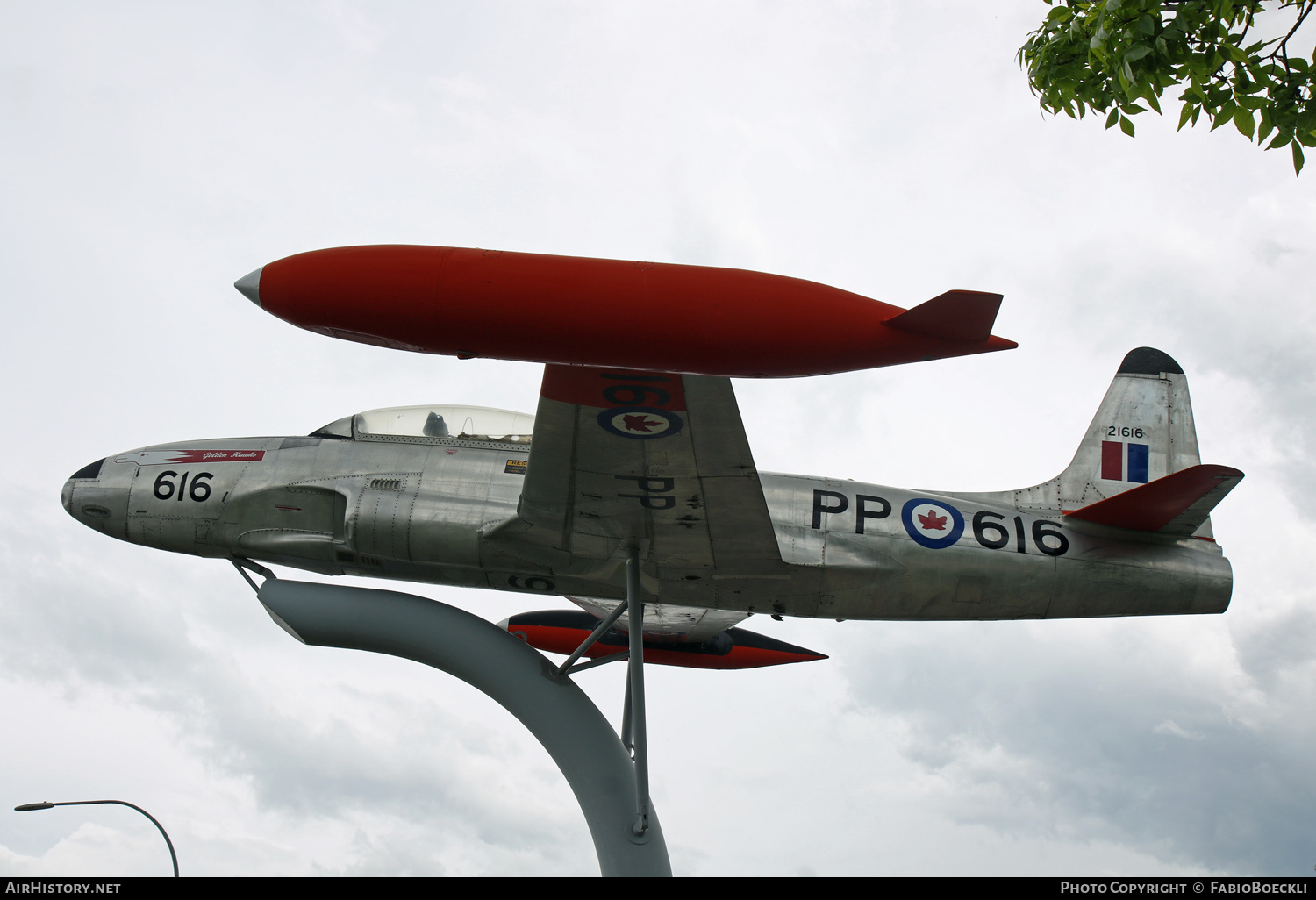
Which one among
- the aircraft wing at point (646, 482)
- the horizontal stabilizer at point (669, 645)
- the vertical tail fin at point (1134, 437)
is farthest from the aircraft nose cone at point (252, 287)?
the vertical tail fin at point (1134, 437)

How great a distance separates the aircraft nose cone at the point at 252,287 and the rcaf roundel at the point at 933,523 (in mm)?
6961

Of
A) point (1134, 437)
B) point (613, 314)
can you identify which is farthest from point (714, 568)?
point (1134, 437)

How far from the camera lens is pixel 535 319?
483 cm

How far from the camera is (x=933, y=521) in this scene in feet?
31.6

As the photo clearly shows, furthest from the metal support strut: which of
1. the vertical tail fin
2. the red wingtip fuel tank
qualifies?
the vertical tail fin

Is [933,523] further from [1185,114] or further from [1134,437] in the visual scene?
[1185,114]

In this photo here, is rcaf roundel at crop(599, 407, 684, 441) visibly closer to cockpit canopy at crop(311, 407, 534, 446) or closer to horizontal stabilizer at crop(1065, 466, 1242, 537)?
cockpit canopy at crop(311, 407, 534, 446)

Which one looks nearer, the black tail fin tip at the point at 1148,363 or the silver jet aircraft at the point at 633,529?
the silver jet aircraft at the point at 633,529

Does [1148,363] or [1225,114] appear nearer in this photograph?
[1225,114]

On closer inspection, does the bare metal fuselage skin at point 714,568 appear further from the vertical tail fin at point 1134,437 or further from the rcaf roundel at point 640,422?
the rcaf roundel at point 640,422

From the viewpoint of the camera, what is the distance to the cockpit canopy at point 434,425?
9983 millimetres

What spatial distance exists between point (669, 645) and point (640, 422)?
6117 mm
